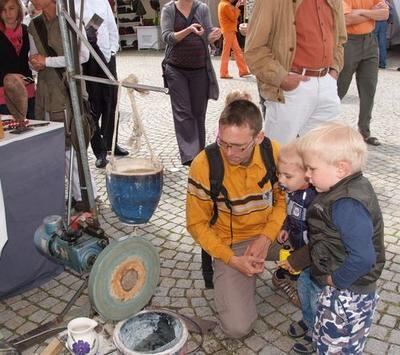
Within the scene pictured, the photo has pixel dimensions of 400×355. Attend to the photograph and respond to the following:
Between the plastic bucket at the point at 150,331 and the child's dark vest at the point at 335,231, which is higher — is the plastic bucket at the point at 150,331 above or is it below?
below

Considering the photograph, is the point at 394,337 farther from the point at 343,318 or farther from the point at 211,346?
the point at 211,346

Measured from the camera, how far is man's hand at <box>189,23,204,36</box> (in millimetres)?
4384

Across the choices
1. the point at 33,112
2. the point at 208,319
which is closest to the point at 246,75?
the point at 33,112

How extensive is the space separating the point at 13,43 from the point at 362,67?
11.8 feet

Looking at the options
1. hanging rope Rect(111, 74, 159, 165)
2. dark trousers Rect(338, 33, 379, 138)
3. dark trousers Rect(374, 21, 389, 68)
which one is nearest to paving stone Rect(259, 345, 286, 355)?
hanging rope Rect(111, 74, 159, 165)

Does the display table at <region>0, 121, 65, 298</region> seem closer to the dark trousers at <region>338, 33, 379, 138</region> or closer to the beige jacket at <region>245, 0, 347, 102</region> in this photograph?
the beige jacket at <region>245, 0, 347, 102</region>

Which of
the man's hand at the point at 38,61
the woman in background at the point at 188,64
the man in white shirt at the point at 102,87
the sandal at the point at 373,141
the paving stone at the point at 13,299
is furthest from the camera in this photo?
the sandal at the point at 373,141

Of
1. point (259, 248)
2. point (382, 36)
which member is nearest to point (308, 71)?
point (259, 248)

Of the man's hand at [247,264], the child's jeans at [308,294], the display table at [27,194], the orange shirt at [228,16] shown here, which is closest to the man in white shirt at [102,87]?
the display table at [27,194]

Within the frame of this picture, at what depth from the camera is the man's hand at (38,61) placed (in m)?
3.48

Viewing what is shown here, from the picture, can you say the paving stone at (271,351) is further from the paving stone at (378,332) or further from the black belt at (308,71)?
the black belt at (308,71)

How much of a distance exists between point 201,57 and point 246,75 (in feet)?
19.1

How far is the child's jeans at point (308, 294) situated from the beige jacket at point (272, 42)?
4.23ft

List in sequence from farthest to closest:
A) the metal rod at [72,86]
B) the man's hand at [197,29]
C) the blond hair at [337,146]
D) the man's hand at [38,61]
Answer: the man's hand at [197,29], the man's hand at [38,61], the metal rod at [72,86], the blond hair at [337,146]
